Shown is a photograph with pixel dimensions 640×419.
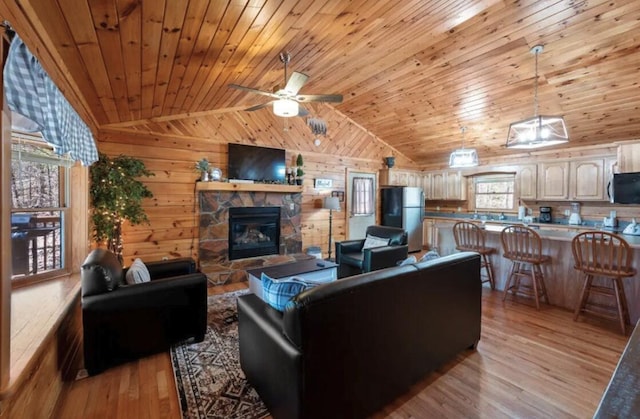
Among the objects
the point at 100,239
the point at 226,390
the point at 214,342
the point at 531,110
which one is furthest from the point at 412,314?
the point at 531,110

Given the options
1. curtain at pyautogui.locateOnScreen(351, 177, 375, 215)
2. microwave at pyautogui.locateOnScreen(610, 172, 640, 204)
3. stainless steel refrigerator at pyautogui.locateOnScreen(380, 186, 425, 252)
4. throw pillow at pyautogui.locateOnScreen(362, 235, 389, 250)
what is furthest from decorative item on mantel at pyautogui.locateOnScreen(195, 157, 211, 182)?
microwave at pyautogui.locateOnScreen(610, 172, 640, 204)

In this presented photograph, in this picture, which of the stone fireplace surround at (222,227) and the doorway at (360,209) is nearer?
the stone fireplace surround at (222,227)

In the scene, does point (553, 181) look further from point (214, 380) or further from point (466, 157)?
point (214, 380)

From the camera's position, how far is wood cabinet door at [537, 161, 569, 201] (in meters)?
5.16

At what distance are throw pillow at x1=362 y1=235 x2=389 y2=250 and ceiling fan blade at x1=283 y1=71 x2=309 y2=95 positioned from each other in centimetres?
260

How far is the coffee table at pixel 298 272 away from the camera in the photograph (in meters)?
3.31

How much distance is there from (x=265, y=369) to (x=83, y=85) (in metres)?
2.84

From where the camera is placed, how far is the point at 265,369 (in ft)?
5.56

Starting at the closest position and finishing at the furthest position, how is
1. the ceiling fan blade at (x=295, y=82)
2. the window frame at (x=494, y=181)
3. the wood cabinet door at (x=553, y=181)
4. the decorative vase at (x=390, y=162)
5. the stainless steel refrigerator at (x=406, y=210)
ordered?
the ceiling fan blade at (x=295, y=82) → the wood cabinet door at (x=553, y=181) → the window frame at (x=494, y=181) → the stainless steel refrigerator at (x=406, y=210) → the decorative vase at (x=390, y=162)

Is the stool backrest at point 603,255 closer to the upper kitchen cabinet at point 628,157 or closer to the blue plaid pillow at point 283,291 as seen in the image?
the upper kitchen cabinet at point 628,157

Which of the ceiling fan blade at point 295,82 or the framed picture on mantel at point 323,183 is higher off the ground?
the ceiling fan blade at point 295,82

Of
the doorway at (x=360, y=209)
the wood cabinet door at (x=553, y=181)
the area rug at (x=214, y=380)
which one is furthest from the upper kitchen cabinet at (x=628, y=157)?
the area rug at (x=214, y=380)

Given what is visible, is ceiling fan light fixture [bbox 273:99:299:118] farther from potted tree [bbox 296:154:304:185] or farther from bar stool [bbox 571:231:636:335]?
bar stool [bbox 571:231:636:335]

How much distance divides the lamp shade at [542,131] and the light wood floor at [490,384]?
190 cm
